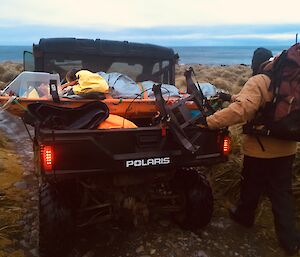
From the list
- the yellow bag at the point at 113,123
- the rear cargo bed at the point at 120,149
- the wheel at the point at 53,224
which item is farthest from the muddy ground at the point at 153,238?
the yellow bag at the point at 113,123

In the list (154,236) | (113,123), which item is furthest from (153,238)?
(113,123)

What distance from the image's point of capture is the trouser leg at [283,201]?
418 centimetres

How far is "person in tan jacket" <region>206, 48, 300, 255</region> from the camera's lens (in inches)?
156

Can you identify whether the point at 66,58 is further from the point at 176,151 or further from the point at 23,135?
the point at 23,135

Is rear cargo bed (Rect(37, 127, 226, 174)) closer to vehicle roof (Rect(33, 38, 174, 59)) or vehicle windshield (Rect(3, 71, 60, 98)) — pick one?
vehicle windshield (Rect(3, 71, 60, 98))

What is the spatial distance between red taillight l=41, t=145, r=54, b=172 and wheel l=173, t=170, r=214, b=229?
160 centimetres

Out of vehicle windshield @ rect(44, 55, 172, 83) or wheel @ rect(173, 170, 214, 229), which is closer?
wheel @ rect(173, 170, 214, 229)

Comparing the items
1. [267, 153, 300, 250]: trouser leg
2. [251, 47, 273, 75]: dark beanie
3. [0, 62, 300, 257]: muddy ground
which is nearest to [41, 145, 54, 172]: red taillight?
[0, 62, 300, 257]: muddy ground

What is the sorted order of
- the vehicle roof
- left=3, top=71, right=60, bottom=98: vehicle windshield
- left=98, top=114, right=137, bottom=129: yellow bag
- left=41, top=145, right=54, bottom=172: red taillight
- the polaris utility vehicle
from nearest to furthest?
left=41, top=145, right=54, bottom=172: red taillight → the polaris utility vehicle → left=98, top=114, right=137, bottom=129: yellow bag → left=3, top=71, right=60, bottom=98: vehicle windshield → the vehicle roof

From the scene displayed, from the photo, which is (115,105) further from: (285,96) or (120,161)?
(285,96)

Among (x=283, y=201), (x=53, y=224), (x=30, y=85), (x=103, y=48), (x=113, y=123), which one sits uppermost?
(x=103, y=48)

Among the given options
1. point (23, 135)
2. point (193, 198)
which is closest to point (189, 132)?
point (193, 198)

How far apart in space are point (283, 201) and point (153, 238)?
1368 millimetres

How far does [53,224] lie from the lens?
3811 mm
